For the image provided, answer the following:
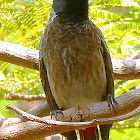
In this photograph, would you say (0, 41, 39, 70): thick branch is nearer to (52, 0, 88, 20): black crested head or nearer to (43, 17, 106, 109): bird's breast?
(43, 17, 106, 109): bird's breast

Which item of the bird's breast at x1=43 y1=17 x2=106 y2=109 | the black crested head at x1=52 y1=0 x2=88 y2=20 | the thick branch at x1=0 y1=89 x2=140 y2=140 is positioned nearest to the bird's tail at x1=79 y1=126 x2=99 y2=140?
the bird's breast at x1=43 y1=17 x2=106 y2=109

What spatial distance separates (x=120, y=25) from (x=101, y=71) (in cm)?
50

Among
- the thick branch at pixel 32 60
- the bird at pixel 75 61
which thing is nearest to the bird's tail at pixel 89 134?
the bird at pixel 75 61

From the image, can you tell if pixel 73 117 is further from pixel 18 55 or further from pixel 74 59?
pixel 18 55

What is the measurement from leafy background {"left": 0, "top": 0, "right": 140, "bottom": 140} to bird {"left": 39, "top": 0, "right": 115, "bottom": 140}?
1.03ft

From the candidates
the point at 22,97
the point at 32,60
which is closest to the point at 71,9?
the point at 32,60

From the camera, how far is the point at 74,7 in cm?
229

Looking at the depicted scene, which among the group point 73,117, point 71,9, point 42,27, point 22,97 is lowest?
point 22,97

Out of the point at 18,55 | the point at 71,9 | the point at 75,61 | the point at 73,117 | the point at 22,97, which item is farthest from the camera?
the point at 22,97

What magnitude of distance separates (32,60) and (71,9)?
1.61ft

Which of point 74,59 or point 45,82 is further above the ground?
point 74,59

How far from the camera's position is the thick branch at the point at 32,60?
247 centimetres

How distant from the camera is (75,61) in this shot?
7.11ft

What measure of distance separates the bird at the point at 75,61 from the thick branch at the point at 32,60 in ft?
0.68
